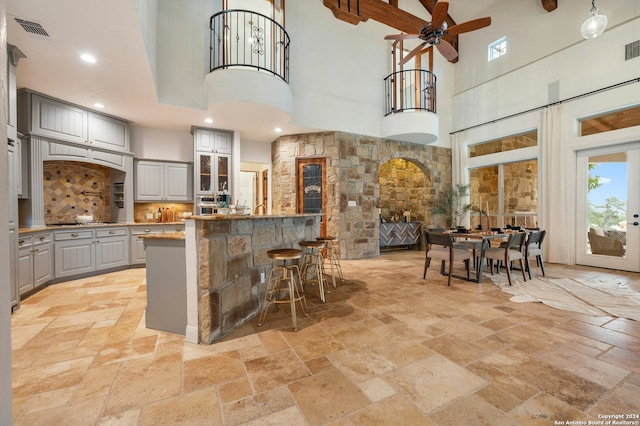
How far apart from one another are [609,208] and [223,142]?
7.56 meters

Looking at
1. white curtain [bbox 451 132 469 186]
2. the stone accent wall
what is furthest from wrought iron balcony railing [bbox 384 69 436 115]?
white curtain [bbox 451 132 469 186]

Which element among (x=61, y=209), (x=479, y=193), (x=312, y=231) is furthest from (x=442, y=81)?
(x=61, y=209)

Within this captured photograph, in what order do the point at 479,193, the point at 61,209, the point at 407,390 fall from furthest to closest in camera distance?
1. the point at 479,193
2. the point at 61,209
3. the point at 407,390

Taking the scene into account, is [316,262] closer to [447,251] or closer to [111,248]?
[447,251]

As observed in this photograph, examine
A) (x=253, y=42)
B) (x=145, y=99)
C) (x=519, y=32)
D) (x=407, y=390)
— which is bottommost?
(x=407, y=390)

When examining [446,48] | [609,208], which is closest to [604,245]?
[609,208]

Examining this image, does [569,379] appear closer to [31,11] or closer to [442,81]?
[31,11]

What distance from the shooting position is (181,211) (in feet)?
19.8

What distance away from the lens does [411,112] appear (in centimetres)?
624

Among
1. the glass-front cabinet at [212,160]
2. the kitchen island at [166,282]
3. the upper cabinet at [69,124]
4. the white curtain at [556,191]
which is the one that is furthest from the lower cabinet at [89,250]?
the white curtain at [556,191]

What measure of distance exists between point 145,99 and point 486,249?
233 inches

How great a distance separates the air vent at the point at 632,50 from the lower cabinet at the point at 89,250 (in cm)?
933

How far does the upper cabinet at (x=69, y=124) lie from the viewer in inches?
156

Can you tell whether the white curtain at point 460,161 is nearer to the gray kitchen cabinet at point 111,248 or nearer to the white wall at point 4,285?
the gray kitchen cabinet at point 111,248
